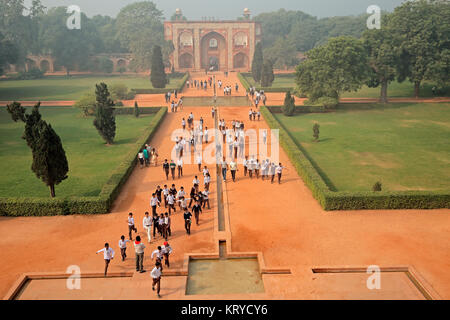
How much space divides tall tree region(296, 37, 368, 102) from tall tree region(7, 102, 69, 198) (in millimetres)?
22355

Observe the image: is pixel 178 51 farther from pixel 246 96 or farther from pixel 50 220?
pixel 50 220

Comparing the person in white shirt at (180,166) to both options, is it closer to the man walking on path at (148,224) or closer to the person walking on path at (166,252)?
the man walking on path at (148,224)

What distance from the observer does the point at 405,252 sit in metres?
11.5

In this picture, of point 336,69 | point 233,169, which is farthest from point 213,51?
point 233,169

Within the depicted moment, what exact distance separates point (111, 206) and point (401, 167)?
513 inches

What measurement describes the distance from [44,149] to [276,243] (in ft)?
29.1

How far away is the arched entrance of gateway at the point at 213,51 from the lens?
7112cm

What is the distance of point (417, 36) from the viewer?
112 ft

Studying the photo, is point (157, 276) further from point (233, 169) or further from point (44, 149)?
point (233, 169)

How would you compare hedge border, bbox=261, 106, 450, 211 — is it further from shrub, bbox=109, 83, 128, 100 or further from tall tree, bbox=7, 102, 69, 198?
shrub, bbox=109, 83, 128, 100

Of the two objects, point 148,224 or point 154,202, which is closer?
point 148,224

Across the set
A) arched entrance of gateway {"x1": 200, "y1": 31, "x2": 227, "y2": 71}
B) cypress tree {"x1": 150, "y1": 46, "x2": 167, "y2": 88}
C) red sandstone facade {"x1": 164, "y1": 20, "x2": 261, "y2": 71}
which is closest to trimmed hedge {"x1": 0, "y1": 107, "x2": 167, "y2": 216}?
cypress tree {"x1": 150, "y1": 46, "x2": 167, "y2": 88}

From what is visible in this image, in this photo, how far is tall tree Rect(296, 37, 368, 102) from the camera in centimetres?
3153

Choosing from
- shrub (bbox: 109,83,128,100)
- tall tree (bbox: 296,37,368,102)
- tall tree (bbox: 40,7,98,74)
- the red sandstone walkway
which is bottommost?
the red sandstone walkway
